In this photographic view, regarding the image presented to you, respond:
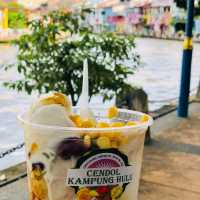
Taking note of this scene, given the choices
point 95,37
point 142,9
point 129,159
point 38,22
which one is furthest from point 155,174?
point 142,9

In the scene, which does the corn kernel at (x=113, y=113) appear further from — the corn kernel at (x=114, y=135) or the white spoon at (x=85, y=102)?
the corn kernel at (x=114, y=135)

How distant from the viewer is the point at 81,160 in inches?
57.6

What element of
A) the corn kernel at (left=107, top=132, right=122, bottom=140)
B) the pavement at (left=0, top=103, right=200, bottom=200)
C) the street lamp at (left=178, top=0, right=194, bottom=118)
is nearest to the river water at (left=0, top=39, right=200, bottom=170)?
the street lamp at (left=178, top=0, right=194, bottom=118)

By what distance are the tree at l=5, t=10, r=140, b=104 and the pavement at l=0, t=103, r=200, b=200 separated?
27.7 inches

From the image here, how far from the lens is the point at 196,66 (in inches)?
561

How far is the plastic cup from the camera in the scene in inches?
56.9

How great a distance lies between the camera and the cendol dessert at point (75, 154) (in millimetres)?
1448

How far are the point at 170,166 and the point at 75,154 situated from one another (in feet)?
8.71

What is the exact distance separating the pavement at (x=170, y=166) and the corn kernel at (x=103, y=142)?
1.81 metres

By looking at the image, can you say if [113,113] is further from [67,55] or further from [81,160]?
[67,55]

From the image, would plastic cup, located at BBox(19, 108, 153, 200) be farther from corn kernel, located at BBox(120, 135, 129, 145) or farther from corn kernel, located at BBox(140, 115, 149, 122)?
corn kernel, located at BBox(140, 115, 149, 122)

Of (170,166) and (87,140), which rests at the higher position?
(87,140)

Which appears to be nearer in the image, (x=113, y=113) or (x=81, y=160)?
(x=81, y=160)

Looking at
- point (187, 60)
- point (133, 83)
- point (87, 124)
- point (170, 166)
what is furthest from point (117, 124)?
point (187, 60)
